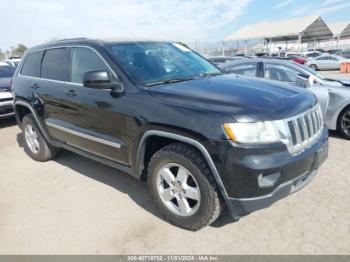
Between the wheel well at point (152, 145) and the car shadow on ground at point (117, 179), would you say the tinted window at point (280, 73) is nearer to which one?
the car shadow on ground at point (117, 179)

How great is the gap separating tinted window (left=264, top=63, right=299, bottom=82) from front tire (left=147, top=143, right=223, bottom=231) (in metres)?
4.15

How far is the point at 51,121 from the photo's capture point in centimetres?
472

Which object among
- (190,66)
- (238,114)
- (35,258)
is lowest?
(35,258)

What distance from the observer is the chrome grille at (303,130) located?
2.86 metres

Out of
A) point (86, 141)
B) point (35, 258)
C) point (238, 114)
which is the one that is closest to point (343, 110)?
point (238, 114)

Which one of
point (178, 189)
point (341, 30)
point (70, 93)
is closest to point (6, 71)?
point (70, 93)

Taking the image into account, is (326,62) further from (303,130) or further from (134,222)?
(134,222)

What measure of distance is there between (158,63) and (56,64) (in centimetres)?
165

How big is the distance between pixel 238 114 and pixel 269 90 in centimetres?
75

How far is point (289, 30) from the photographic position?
40.7 m

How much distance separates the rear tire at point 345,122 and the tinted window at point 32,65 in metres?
5.13

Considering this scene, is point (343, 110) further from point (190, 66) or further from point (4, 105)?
point (4, 105)

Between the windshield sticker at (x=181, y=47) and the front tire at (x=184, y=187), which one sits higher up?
the windshield sticker at (x=181, y=47)

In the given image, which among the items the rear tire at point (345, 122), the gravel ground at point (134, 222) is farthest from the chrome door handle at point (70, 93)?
the rear tire at point (345, 122)
